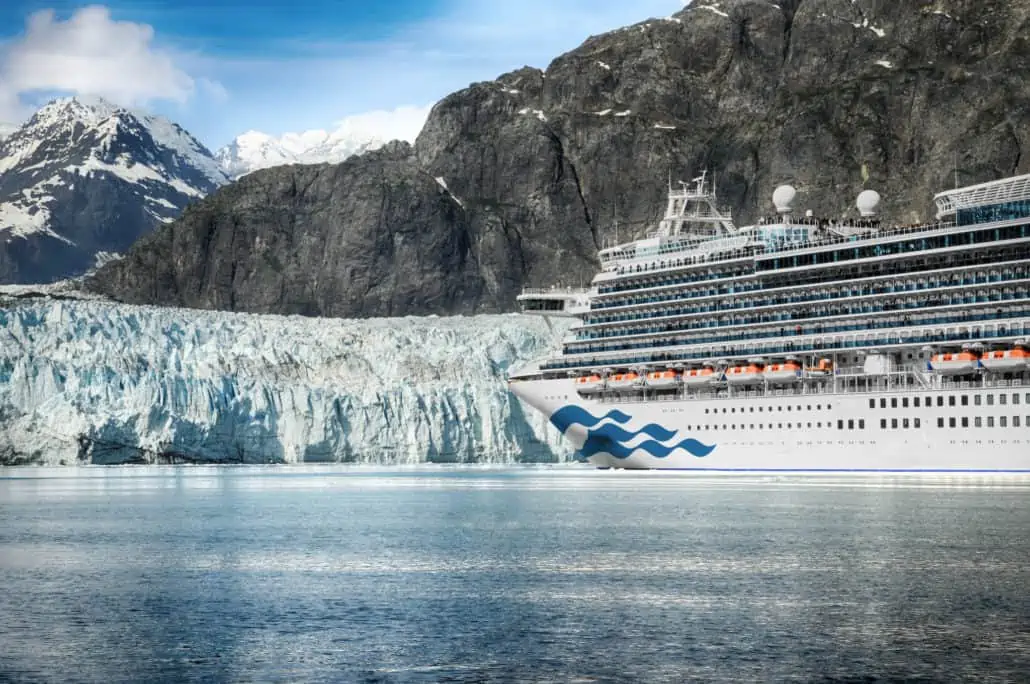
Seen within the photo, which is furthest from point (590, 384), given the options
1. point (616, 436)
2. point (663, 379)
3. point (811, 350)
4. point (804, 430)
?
point (804, 430)

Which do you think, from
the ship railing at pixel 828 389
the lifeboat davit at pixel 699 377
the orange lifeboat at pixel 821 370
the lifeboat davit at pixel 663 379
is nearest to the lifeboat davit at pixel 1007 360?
the ship railing at pixel 828 389

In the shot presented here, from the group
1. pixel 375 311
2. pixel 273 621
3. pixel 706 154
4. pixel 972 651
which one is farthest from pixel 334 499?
pixel 706 154

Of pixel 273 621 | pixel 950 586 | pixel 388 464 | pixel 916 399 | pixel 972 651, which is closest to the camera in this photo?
pixel 972 651

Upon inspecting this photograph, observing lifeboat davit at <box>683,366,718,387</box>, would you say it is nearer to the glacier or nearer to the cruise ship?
the cruise ship

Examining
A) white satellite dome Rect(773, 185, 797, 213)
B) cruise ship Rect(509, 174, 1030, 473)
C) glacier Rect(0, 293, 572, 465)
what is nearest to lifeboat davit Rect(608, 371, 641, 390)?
cruise ship Rect(509, 174, 1030, 473)

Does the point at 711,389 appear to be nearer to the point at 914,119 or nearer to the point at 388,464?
the point at 388,464

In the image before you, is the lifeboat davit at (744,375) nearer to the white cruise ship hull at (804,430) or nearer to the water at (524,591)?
the white cruise ship hull at (804,430)
